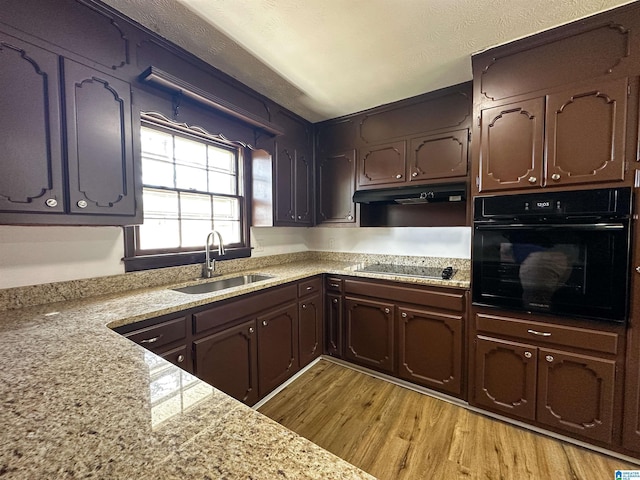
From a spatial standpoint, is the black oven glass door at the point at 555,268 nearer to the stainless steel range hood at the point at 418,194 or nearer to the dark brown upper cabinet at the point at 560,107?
the dark brown upper cabinet at the point at 560,107

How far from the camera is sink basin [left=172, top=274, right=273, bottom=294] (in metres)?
2.03

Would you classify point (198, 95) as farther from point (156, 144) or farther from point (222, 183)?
point (222, 183)

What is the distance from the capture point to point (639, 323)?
1.46 m

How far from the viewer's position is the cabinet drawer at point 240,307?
5.25ft

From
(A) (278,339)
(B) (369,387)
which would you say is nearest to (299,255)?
(A) (278,339)

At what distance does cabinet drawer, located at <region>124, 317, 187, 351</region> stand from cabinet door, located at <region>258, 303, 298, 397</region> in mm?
596

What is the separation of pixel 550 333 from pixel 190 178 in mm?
2819

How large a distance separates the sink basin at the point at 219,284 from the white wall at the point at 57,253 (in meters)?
0.45

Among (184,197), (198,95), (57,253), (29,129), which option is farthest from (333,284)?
(29,129)

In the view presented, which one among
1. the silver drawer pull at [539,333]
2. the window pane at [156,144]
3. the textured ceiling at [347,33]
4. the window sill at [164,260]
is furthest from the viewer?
the window pane at [156,144]

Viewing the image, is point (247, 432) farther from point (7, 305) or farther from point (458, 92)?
point (458, 92)

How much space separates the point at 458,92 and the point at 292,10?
4.93 feet

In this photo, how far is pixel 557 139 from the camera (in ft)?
5.33

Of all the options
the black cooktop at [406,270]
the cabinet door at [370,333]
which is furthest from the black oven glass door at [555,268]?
the cabinet door at [370,333]
